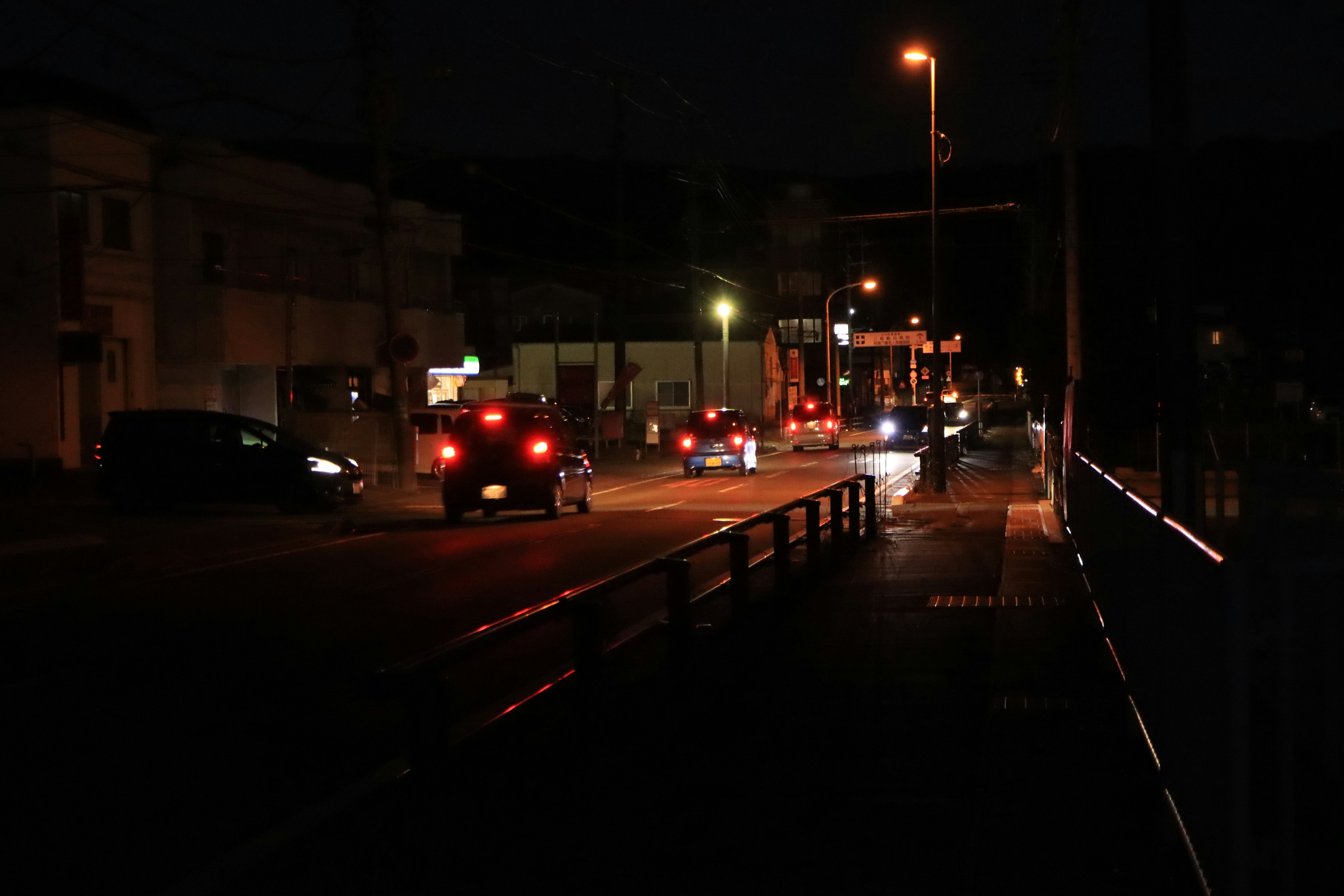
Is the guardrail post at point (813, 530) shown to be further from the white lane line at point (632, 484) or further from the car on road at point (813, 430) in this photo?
the car on road at point (813, 430)

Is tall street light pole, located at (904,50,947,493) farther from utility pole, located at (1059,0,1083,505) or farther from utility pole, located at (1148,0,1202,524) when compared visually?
utility pole, located at (1148,0,1202,524)

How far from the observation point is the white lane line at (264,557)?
15812 mm

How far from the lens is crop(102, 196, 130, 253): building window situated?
31734 mm

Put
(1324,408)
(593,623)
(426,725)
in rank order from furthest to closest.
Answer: (1324,408) → (593,623) → (426,725)

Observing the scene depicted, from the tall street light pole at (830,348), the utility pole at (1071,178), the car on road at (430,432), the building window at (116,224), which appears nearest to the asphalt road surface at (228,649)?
the utility pole at (1071,178)

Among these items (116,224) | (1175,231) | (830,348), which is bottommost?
(1175,231)

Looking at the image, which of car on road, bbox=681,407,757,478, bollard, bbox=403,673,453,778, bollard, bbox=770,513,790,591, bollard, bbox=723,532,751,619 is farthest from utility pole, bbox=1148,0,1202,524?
car on road, bbox=681,407,757,478

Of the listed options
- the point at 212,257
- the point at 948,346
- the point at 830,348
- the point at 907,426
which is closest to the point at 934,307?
the point at 948,346

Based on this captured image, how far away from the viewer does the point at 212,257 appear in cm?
3538

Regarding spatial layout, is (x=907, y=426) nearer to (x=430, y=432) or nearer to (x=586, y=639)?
(x=430, y=432)

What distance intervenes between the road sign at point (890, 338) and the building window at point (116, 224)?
716 inches

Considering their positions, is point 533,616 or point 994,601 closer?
point 533,616

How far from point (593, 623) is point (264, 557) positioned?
→ 1218 cm

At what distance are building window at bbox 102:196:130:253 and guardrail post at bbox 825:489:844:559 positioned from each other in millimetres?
22266
